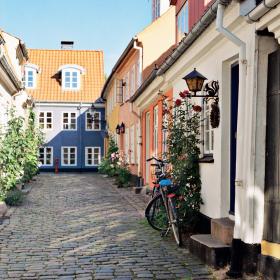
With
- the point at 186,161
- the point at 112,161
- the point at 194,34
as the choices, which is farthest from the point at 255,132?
the point at 112,161

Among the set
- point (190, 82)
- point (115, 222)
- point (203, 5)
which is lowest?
point (115, 222)

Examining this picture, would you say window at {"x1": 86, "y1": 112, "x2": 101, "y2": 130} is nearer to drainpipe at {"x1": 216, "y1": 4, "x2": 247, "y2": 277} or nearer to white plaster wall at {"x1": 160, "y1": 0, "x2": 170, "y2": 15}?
white plaster wall at {"x1": 160, "y1": 0, "x2": 170, "y2": 15}

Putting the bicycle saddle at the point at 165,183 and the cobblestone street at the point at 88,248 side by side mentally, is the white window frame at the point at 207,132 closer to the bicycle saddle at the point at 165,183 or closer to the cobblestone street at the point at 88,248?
the bicycle saddle at the point at 165,183

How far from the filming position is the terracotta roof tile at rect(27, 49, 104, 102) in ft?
119

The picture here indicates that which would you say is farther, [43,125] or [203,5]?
[43,125]

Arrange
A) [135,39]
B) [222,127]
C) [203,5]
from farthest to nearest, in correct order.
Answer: [135,39] → [203,5] → [222,127]

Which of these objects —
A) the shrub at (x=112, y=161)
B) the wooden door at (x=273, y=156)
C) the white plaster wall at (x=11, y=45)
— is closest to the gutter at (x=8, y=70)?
the white plaster wall at (x=11, y=45)

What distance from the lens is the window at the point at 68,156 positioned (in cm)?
3622

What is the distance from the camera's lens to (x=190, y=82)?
8.00 metres

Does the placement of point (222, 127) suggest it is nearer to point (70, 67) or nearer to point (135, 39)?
point (135, 39)

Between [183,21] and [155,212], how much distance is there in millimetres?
5792

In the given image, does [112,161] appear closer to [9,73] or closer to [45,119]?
[9,73]

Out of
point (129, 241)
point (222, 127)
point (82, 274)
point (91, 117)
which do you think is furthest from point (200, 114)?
point (91, 117)

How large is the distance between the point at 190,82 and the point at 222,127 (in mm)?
1070
